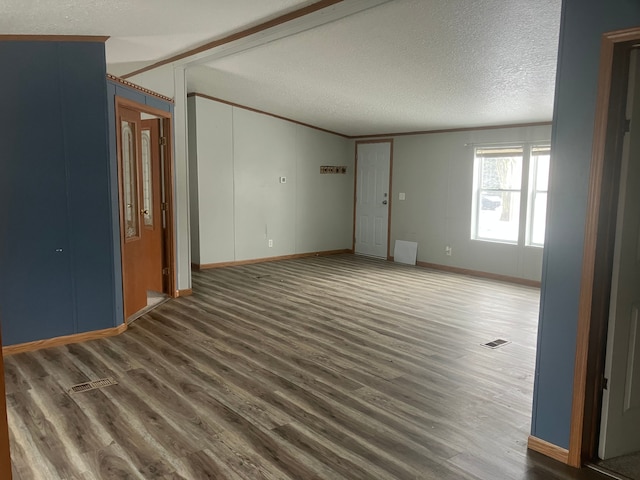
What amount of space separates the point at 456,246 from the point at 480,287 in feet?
3.91

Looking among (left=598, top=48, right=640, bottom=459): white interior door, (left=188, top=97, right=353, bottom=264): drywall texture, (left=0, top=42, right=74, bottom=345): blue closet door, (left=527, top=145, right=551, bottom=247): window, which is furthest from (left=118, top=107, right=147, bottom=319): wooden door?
(left=527, top=145, right=551, bottom=247): window

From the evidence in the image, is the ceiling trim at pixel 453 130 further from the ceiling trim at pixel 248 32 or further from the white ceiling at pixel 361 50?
the ceiling trim at pixel 248 32

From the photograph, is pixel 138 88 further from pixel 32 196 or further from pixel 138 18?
pixel 32 196

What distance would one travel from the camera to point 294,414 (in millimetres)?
2832

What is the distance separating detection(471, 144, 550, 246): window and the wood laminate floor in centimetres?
176

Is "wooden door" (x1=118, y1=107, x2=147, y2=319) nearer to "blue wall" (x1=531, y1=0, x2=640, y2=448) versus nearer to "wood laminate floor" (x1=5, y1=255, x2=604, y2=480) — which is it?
"wood laminate floor" (x1=5, y1=255, x2=604, y2=480)

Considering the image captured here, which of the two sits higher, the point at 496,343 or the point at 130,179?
the point at 130,179

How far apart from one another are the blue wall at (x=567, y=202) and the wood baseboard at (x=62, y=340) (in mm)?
3462

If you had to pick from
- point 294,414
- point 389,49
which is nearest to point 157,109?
point 389,49

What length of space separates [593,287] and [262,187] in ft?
20.3

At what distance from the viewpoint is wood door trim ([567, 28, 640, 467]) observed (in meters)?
2.13

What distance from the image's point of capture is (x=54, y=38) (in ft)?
12.1

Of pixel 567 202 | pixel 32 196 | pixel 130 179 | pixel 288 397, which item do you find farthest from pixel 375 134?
pixel 567 202

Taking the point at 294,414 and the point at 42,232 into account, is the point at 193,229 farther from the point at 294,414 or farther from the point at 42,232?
the point at 294,414
